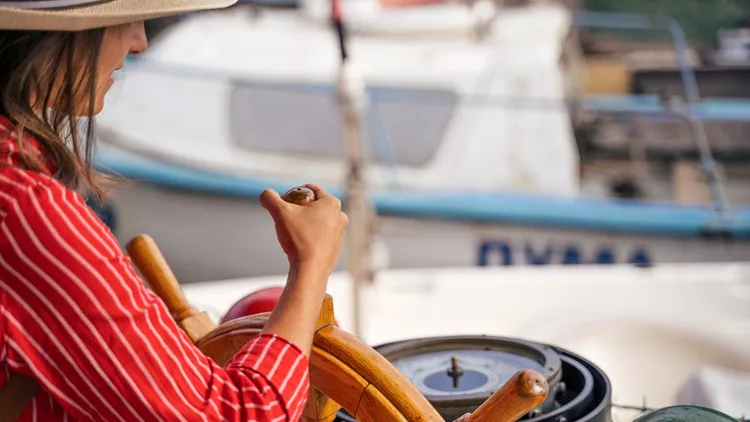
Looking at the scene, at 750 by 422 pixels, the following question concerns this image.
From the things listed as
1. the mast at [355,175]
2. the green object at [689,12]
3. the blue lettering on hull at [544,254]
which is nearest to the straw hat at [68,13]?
the mast at [355,175]

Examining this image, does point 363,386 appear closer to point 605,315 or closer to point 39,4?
point 39,4

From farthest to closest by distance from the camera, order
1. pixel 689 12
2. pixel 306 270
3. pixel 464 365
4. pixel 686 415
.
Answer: pixel 689 12 < pixel 464 365 < pixel 686 415 < pixel 306 270

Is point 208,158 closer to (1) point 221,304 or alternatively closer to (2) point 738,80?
(1) point 221,304

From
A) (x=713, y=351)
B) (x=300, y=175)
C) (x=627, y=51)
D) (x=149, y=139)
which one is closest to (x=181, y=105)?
(x=149, y=139)

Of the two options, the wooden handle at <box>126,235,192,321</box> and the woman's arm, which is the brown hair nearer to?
the woman's arm

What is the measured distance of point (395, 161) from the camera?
434 cm

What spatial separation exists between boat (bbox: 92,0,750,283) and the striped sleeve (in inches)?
131

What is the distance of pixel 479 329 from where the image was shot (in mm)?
2514

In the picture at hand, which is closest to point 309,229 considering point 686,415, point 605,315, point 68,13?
point 68,13

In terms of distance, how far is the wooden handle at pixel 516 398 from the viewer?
0.75 metres

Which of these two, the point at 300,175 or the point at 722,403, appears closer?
the point at 722,403

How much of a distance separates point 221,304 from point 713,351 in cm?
134

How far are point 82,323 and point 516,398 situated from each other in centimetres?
35

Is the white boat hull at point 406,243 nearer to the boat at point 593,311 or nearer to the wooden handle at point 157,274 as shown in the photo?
the boat at point 593,311
